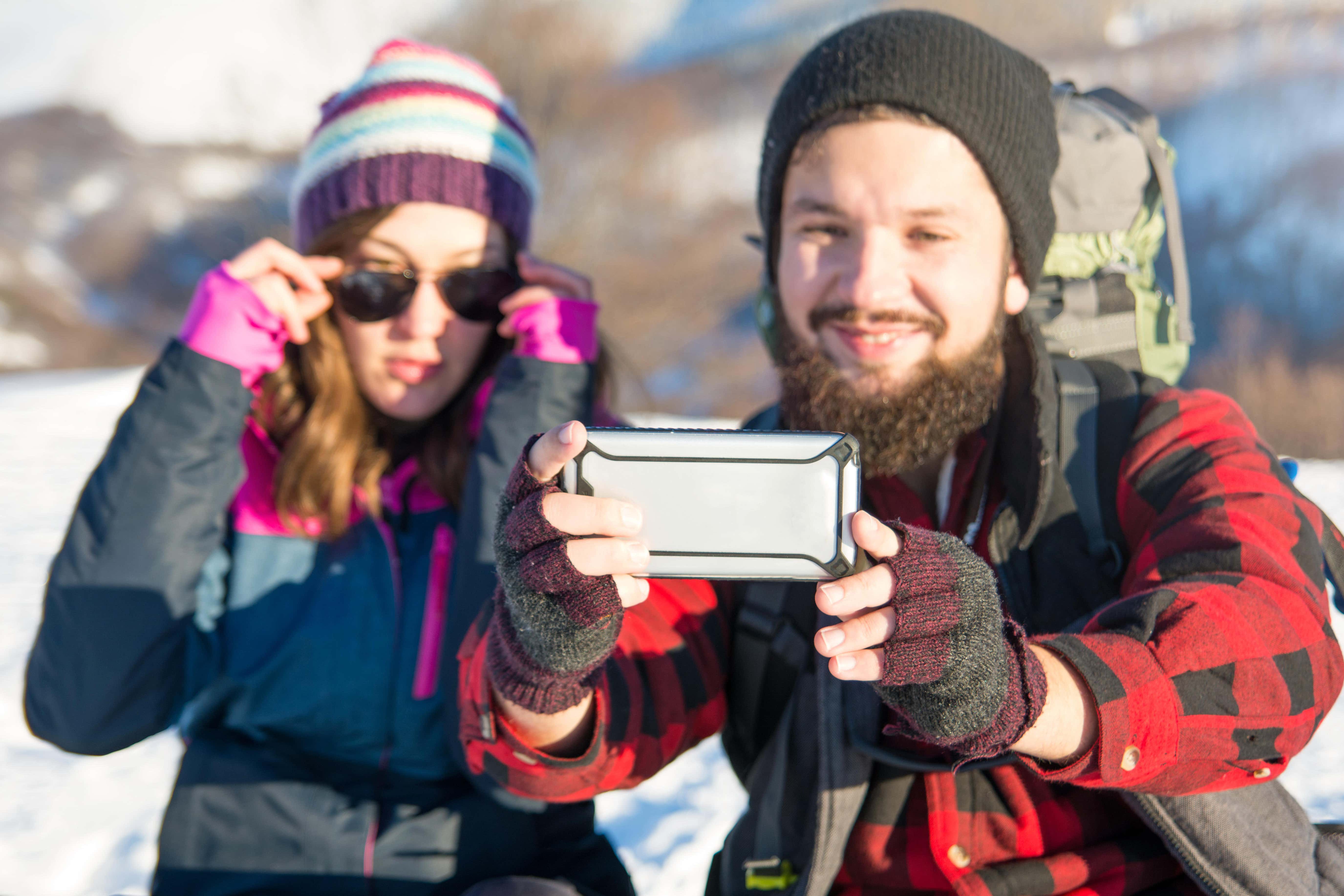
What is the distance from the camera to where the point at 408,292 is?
2027mm

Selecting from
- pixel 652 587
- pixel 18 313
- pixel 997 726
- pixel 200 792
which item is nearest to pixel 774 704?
pixel 652 587

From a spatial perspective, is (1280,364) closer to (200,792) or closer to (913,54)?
(913,54)

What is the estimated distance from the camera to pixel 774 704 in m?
1.75

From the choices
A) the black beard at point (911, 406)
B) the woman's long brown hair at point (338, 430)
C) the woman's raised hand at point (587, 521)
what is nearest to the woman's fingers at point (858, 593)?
the woman's raised hand at point (587, 521)

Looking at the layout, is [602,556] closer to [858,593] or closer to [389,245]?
[858,593]

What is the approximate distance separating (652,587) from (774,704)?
0.35 meters

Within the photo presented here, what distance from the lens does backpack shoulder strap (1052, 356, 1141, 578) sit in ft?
4.99

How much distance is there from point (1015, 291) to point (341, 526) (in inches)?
65.1

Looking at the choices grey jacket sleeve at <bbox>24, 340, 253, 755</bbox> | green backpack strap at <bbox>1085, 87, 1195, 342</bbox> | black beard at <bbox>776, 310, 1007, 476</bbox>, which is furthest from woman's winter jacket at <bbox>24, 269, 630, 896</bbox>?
green backpack strap at <bbox>1085, 87, 1195, 342</bbox>

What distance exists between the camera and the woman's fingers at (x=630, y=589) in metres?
1.08

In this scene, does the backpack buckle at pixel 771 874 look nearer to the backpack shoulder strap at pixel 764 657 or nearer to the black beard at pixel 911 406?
the backpack shoulder strap at pixel 764 657

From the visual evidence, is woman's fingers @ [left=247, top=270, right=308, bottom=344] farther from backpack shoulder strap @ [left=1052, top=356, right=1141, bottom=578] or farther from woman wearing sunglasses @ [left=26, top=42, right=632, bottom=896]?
backpack shoulder strap @ [left=1052, top=356, right=1141, bottom=578]

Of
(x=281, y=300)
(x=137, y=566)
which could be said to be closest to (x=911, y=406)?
(x=281, y=300)

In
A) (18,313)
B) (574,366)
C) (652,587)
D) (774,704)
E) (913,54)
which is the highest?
(18,313)
